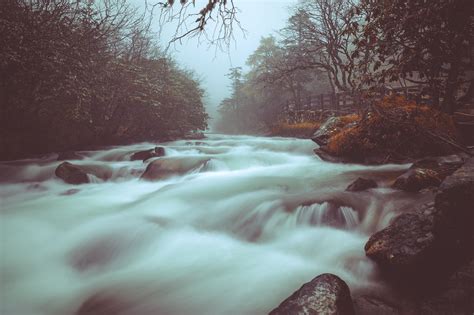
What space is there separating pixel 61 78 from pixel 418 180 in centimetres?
1032

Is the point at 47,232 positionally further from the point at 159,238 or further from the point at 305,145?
the point at 305,145

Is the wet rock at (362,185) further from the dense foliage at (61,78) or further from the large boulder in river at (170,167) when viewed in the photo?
the dense foliage at (61,78)

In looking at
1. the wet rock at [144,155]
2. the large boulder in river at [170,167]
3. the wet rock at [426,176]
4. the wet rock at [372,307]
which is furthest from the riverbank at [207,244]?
the wet rock at [144,155]

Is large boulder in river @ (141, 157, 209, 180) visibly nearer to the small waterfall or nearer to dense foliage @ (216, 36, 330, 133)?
the small waterfall

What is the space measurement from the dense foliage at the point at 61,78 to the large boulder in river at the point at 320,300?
6.83 m

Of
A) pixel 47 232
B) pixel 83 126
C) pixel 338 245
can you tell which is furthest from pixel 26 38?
pixel 338 245

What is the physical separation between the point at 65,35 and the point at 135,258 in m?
8.86

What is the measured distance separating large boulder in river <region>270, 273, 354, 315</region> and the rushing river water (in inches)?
29.6

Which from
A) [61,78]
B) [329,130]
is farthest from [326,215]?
[61,78]

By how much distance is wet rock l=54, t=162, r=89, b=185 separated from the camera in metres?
7.72

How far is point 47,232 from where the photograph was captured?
4707 mm

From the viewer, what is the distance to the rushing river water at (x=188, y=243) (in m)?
3.10

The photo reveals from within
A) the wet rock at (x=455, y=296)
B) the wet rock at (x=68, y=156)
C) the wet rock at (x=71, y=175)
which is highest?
the wet rock at (x=68, y=156)

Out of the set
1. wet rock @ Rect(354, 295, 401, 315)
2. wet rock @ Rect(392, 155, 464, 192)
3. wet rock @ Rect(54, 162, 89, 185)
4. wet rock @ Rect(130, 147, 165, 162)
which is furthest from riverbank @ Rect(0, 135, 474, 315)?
wet rock @ Rect(130, 147, 165, 162)
